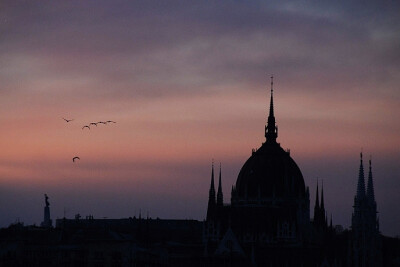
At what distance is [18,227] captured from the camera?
595 ft

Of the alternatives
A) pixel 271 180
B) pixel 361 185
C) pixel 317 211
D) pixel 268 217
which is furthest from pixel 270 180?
pixel 361 185

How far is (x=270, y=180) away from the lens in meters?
186

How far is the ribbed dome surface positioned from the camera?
186125 mm

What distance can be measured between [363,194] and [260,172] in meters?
13.6

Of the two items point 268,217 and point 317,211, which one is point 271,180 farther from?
point 317,211

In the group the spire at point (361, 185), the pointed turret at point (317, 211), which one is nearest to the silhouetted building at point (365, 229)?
the spire at point (361, 185)

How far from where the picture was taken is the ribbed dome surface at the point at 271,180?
186 meters

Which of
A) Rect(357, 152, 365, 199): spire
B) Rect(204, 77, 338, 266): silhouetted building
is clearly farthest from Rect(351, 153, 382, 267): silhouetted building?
Rect(204, 77, 338, 266): silhouetted building

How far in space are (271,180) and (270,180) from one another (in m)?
0.18

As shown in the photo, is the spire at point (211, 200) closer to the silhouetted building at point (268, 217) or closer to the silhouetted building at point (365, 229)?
the silhouetted building at point (268, 217)

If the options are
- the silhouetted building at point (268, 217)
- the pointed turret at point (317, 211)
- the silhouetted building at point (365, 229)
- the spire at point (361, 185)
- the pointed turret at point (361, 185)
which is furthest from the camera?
the pointed turret at point (317, 211)

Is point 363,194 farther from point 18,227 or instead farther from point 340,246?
point 18,227

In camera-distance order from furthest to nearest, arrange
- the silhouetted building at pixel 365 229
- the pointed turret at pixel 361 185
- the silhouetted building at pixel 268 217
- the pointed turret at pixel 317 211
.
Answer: the pointed turret at pixel 317 211 → the pointed turret at pixel 361 185 → the silhouetted building at pixel 365 229 → the silhouetted building at pixel 268 217

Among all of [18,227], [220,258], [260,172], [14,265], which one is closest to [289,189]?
[260,172]
